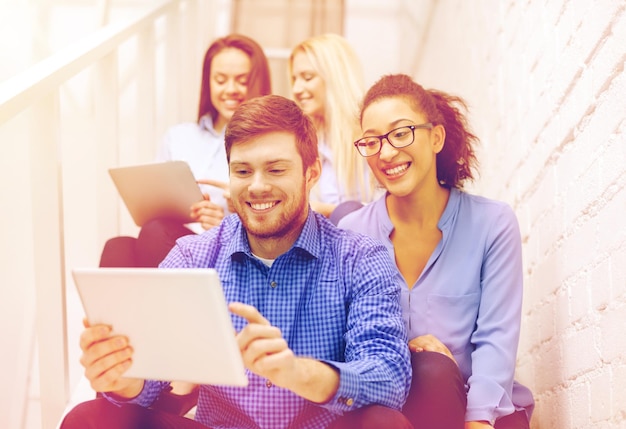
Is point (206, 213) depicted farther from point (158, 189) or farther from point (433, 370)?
point (433, 370)

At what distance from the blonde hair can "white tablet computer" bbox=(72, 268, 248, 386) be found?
118cm

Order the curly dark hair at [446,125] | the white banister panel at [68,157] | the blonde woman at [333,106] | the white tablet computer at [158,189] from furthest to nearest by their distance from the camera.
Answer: the blonde woman at [333,106], the white tablet computer at [158,189], the curly dark hair at [446,125], the white banister panel at [68,157]

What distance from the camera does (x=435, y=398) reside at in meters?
1.23

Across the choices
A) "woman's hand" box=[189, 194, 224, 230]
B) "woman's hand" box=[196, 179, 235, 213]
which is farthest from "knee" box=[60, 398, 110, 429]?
"woman's hand" box=[196, 179, 235, 213]

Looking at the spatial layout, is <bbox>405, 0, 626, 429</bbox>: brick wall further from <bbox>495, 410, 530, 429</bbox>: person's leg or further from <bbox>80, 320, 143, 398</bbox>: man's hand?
<bbox>80, 320, 143, 398</bbox>: man's hand

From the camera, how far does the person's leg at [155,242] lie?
1.79m

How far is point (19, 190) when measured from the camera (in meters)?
1.50

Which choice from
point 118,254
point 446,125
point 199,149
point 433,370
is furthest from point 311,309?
point 199,149

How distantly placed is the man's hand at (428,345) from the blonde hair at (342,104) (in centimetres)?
77

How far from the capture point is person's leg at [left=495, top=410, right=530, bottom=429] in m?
1.35

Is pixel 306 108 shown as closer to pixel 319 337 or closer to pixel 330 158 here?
pixel 330 158

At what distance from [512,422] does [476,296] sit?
0.81ft

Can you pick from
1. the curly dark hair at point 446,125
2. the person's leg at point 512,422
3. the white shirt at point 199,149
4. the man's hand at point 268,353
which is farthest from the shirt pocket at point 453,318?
the white shirt at point 199,149

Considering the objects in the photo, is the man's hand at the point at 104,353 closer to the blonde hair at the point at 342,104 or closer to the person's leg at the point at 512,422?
the person's leg at the point at 512,422
